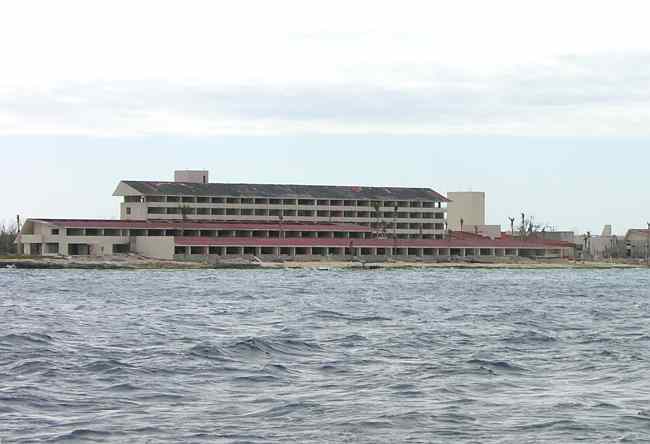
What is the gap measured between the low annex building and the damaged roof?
0.50ft

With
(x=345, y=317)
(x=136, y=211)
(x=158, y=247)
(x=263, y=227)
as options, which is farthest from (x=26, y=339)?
(x=136, y=211)

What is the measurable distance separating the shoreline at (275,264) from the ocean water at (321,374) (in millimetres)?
81097

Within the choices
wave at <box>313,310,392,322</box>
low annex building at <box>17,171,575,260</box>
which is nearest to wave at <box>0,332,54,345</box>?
wave at <box>313,310,392,322</box>

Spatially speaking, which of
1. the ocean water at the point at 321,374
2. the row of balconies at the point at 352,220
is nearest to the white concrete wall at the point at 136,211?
the row of balconies at the point at 352,220

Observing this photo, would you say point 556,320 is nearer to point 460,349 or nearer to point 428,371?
point 460,349

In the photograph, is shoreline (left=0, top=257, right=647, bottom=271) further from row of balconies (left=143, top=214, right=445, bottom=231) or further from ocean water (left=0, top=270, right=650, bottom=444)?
ocean water (left=0, top=270, right=650, bottom=444)

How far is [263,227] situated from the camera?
177750 mm

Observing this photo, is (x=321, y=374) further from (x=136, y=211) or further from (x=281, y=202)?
(x=281, y=202)

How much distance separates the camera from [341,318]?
58.5m

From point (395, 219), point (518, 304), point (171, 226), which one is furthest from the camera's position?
point (395, 219)

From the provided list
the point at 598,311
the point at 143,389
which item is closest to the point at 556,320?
the point at 598,311

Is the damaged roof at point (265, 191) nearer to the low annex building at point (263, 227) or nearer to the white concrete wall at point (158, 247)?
the low annex building at point (263, 227)

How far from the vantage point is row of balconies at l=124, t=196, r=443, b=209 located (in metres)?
182

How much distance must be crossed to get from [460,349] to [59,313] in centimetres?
2511
